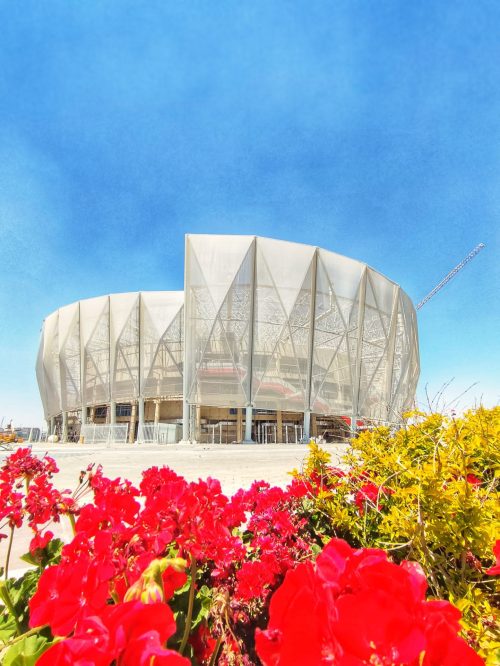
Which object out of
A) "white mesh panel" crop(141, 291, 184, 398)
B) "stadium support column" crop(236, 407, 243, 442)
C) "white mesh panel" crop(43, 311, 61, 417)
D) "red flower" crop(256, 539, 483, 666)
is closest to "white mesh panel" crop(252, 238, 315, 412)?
"stadium support column" crop(236, 407, 243, 442)

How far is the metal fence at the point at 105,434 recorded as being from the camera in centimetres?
2536

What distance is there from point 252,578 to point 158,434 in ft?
79.9

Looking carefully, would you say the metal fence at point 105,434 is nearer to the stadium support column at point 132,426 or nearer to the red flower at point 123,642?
the stadium support column at point 132,426

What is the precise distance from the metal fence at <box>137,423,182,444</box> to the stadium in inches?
3.2

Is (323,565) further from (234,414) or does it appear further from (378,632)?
(234,414)

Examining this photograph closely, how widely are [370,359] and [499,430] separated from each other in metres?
28.7

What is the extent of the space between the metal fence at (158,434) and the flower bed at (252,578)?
23.1 metres

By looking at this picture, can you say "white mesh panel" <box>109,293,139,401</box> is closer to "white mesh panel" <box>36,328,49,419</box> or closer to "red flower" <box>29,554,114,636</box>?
"white mesh panel" <box>36,328,49,419</box>

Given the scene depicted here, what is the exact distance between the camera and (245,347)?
1008 inches

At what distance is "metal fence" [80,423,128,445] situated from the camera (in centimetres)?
2536

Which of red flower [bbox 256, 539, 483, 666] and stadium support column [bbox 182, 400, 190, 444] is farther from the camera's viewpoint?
stadium support column [bbox 182, 400, 190, 444]

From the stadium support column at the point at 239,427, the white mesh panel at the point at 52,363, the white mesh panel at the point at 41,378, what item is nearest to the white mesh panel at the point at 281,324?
the stadium support column at the point at 239,427

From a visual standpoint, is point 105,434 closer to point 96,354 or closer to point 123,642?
point 96,354

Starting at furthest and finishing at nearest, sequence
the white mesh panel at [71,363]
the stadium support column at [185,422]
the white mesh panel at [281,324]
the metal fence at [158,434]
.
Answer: the white mesh panel at [71,363] < the white mesh panel at [281,324] < the metal fence at [158,434] < the stadium support column at [185,422]
